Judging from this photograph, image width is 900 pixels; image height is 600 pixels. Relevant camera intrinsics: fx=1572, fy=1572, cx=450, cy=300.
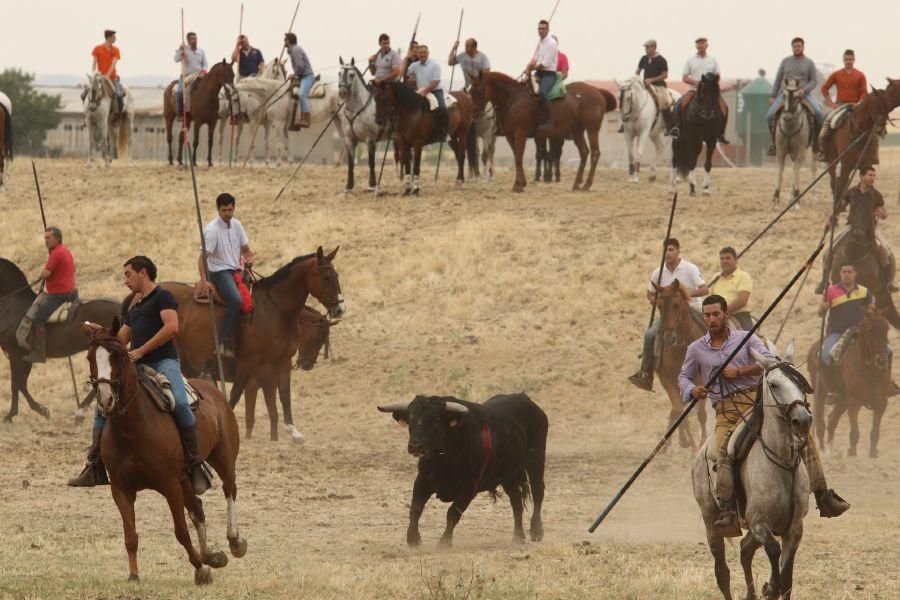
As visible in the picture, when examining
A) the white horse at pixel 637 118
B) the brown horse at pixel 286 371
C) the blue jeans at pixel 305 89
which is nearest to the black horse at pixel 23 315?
Result: the brown horse at pixel 286 371

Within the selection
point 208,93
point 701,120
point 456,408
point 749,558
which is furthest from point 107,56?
point 749,558

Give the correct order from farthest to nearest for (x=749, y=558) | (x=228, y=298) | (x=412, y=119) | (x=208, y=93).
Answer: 1. (x=208, y=93)
2. (x=412, y=119)
3. (x=228, y=298)
4. (x=749, y=558)

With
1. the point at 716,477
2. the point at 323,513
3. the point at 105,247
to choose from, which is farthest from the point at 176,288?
the point at 105,247

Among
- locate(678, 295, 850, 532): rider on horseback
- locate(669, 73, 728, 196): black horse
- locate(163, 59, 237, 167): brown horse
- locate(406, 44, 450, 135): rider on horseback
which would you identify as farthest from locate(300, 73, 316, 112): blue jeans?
locate(678, 295, 850, 532): rider on horseback

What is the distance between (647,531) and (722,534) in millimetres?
3835

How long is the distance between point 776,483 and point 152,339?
14.2ft

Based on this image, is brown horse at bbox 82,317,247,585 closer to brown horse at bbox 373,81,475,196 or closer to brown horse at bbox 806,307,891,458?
brown horse at bbox 806,307,891,458

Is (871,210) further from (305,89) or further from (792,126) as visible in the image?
(305,89)

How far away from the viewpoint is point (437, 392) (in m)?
22.6

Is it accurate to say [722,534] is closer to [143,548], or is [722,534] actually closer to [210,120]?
[143,548]

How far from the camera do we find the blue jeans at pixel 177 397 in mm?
10977

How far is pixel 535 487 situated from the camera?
14.0 meters

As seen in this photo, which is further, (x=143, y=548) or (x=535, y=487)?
(x=535, y=487)

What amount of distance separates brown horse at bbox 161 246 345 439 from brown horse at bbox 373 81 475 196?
458 inches
